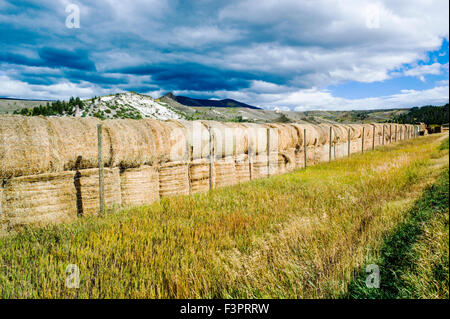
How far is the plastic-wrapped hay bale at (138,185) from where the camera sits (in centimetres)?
680

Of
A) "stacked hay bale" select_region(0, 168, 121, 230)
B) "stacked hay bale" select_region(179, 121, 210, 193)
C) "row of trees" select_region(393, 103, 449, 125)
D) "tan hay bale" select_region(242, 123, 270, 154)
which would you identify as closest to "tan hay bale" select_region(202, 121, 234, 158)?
A: "stacked hay bale" select_region(179, 121, 210, 193)

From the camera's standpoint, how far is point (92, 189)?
6074mm

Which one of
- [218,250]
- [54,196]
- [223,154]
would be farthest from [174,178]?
[218,250]

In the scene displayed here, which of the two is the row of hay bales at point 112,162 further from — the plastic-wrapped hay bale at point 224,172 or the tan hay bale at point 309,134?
the tan hay bale at point 309,134

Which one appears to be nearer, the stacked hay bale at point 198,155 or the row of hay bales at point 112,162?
the row of hay bales at point 112,162

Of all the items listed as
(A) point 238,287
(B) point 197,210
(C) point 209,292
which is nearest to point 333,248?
(A) point 238,287

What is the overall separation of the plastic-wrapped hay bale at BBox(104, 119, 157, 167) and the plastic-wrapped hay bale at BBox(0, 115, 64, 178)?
1.13 meters

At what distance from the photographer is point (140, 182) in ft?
22.9

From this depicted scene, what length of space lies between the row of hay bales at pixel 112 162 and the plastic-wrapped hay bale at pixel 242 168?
1.4 inches

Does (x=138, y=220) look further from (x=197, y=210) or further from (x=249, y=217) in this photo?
(x=249, y=217)

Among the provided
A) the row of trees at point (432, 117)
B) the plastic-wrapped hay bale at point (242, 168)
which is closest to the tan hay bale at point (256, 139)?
the plastic-wrapped hay bale at point (242, 168)

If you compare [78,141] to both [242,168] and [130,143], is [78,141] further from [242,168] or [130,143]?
[242,168]

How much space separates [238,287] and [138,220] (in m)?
2.97

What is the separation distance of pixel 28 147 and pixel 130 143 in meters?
2.04
